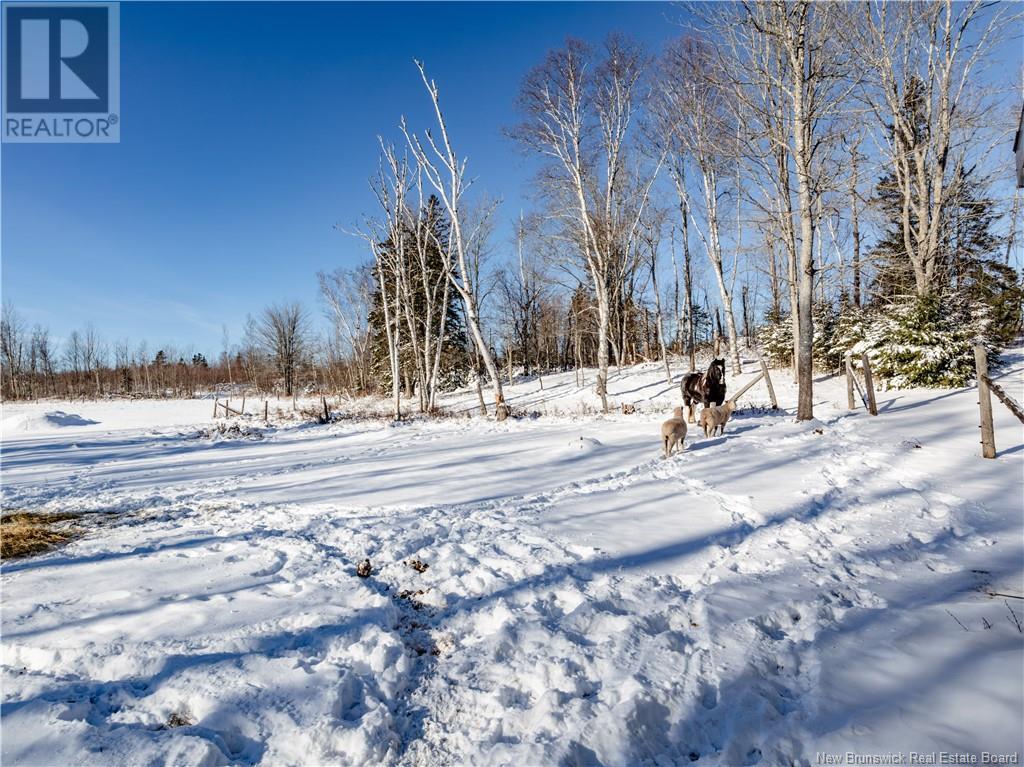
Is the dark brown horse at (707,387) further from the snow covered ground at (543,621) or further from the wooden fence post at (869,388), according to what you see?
the snow covered ground at (543,621)

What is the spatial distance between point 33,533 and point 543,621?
5619mm

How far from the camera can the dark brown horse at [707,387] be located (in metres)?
10.4

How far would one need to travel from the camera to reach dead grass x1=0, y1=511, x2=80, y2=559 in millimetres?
4395

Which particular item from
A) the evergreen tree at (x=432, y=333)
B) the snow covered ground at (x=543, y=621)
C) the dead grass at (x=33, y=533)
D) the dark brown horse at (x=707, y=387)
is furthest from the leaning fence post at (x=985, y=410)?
the evergreen tree at (x=432, y=333)

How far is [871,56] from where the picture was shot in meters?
13.2

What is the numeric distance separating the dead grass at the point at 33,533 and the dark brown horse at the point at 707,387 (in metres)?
10.8

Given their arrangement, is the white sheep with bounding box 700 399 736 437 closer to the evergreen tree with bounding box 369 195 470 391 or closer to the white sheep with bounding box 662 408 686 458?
the white sheep with bounding box 662 408 686 458

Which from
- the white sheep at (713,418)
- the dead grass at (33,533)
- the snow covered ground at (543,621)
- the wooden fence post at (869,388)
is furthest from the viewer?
the wooden fence post at (869,388)

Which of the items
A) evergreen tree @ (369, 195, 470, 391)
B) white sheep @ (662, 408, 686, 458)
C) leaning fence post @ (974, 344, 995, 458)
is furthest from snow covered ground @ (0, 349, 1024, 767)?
evergreen tree @ (369, 195, 470, 391)

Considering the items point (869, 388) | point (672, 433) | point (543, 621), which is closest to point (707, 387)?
point (869, 388)

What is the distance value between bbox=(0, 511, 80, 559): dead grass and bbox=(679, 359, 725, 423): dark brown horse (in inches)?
427

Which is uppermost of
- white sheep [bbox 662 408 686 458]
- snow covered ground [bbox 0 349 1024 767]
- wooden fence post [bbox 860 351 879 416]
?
wooden fence post [bbox 860 351 879 416]

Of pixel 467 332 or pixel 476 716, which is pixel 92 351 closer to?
pixel 467 332

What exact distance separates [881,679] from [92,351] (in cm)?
8355
